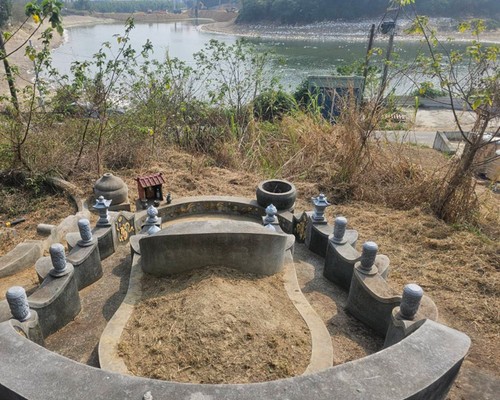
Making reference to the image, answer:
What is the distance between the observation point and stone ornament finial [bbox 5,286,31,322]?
282cm

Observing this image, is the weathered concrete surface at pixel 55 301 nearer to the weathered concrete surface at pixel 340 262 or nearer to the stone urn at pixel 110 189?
the stone urn at pixel 110 189

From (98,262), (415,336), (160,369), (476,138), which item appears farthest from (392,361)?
(476,138)

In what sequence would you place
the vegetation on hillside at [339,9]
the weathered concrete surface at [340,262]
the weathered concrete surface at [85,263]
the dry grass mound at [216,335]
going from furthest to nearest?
the vegetation on hillside at [339,9] → the weathered concrete surface at [340,262] → the weathered concrete surface at [85,263] → the dry grass mound at [216,335]

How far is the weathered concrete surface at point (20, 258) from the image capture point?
4.69 m

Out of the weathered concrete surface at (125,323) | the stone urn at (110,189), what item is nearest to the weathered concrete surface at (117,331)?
the weathered concrete surface at (125,323)

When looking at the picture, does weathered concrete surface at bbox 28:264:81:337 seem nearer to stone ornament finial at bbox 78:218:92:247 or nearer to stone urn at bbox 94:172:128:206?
stone ornament finial at bbox 78:218:92:247

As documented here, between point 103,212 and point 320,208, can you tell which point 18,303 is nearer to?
point 103,212

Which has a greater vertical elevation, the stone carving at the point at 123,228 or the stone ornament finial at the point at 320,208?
the stone ornament finial at the point at 320,208

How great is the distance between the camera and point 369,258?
12.6ft

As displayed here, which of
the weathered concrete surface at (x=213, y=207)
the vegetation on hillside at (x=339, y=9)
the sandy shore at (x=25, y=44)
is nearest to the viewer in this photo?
the weathered concrete surface at (x=213, y=207)

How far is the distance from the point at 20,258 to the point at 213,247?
107 inches

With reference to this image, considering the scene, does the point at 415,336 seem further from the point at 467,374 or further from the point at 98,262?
the point at 98,262

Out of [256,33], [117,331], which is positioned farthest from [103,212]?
[256,33]

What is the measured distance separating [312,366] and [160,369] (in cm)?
117
